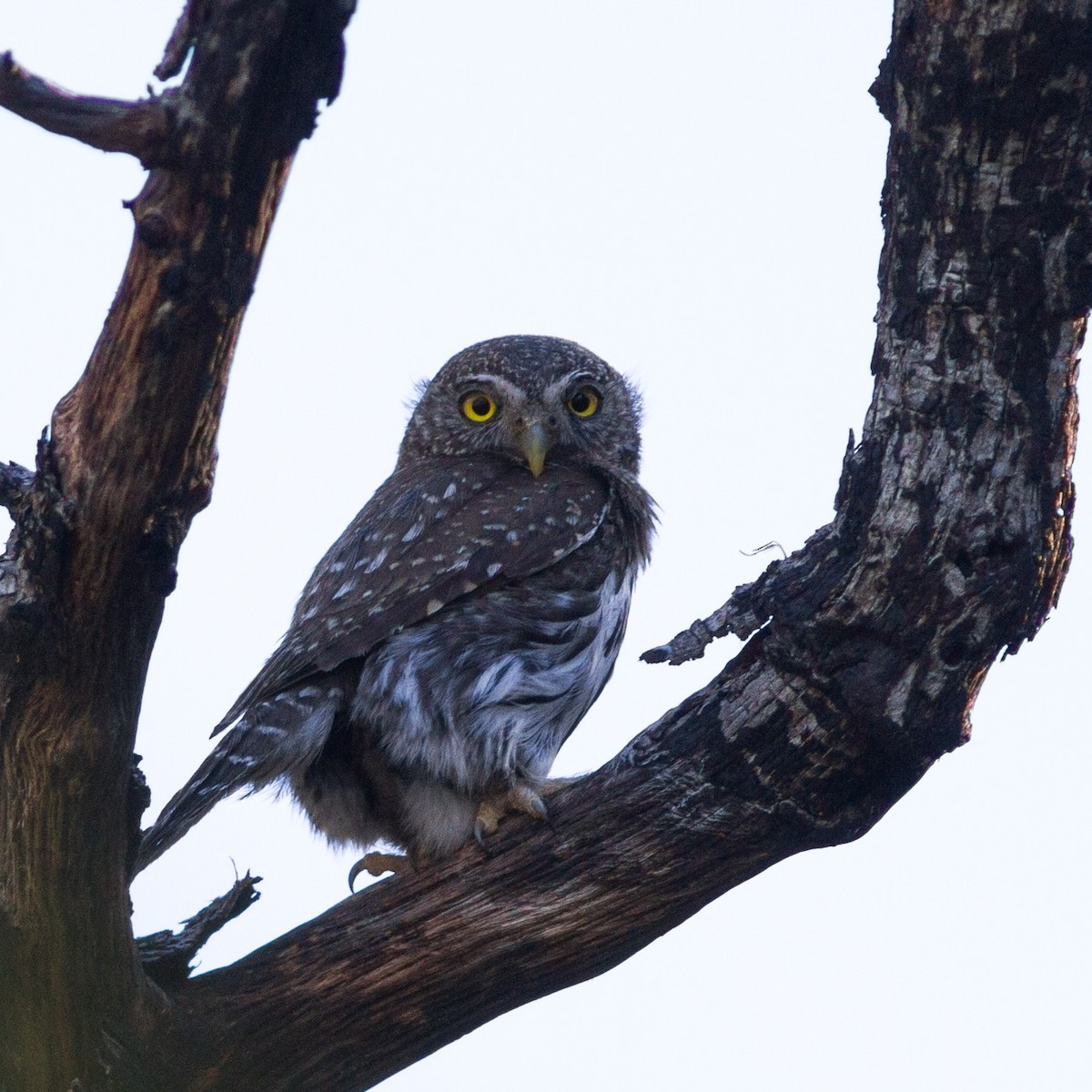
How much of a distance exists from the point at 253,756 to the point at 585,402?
2478mm

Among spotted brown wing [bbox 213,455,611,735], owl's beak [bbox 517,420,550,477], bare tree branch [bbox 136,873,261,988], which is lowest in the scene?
bare tree branch [bbox 136,873,261,988]

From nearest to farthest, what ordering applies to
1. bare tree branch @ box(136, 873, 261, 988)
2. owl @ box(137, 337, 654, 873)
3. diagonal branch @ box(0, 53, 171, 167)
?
diagonal branch @ box(0, 53, 171, 167) < bare tree branch @ box(136, 873, 261, 988) < owl @ box(137, 337, 654, 873)

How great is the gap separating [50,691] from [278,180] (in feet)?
4.02

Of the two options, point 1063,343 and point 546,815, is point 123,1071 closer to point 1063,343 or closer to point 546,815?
point 546,815

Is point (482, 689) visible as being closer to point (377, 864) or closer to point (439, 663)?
point (439, 663)

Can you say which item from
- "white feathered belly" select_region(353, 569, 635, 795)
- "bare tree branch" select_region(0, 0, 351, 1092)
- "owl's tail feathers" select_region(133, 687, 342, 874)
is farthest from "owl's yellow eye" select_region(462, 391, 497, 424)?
"bare tree branch" select_region(0, 0, 351, 1092)

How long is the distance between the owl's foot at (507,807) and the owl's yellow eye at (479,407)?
2.18 metres

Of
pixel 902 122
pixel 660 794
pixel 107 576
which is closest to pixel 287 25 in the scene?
pixel 107 576

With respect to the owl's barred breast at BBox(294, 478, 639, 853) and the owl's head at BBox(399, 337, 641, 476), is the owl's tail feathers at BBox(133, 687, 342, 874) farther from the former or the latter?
the owl's head at BBox(399, 337, 641, 476)

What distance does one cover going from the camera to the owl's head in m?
5.68

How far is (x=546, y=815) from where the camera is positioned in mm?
3736

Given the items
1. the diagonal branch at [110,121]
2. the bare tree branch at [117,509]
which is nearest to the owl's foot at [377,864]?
the bare tree branch at [117,509]

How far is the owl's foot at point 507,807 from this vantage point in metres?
3.83

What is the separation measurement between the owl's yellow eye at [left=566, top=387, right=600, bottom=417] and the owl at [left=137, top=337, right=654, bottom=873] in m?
0.60
